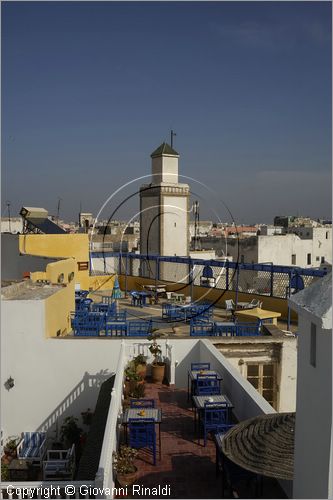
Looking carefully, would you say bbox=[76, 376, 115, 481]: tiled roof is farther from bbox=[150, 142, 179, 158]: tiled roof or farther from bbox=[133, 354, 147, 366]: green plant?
bbox=[150, 142, 179, 158]: tiled roof

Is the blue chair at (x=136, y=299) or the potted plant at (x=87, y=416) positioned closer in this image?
the potted plant at (x=87, y=416)

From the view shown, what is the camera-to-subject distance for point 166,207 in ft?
112

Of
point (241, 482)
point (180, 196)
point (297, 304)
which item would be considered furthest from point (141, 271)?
point (297, 304)

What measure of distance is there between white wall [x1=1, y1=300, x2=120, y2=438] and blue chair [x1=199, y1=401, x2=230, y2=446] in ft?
15.2

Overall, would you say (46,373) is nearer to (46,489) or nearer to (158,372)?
(158,372)

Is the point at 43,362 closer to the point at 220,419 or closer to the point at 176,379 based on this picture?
the point at 176,379

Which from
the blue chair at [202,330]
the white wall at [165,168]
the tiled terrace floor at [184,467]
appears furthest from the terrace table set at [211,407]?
the white wall at [165,168]

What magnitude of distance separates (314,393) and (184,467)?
5.14m

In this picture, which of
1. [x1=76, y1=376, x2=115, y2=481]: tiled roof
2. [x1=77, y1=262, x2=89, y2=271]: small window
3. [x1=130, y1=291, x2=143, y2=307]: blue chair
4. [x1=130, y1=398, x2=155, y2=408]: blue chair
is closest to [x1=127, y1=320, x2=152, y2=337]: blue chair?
[x1=76, y1=376, x2=115, y2=481]: tiled roof

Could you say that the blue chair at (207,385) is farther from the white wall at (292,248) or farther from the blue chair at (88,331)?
the white wall at (292,248)

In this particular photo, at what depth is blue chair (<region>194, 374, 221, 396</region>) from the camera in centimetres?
1021

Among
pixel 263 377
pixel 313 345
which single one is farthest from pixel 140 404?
pixel 313 345

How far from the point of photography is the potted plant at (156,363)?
12883mm

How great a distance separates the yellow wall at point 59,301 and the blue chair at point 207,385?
A: 16.6 feet
